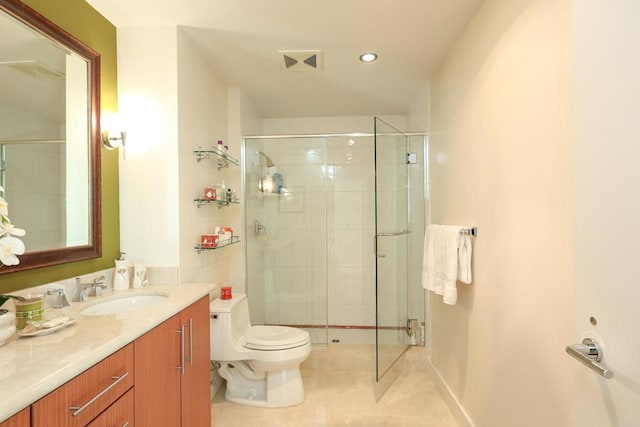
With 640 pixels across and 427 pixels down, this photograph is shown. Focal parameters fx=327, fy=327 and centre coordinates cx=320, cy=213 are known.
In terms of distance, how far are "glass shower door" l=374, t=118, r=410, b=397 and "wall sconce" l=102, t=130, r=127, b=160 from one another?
1565 millimetres

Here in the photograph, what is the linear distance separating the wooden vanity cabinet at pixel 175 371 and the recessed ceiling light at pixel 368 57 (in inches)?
71.8

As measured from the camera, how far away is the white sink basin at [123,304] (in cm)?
143

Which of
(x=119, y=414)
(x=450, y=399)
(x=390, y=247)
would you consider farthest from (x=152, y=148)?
(x=450, y=399)

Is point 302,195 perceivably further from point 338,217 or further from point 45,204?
point 45,204

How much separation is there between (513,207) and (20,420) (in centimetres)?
168

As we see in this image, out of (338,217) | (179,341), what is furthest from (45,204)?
(338,217)

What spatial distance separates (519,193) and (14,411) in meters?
1.66

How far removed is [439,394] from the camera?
2350 millimetres

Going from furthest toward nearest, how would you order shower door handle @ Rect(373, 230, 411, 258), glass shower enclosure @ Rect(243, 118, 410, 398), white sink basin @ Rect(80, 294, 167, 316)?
glass shower enclosure @ Rect(243, 118, 410, 398) < shower door handle @ Rect(373, 230, 411, 258) < white sink basin @ Rect(80, 294, 167, 316)

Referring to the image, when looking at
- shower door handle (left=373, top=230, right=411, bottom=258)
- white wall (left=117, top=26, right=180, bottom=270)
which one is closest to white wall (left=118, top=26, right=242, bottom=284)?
white wall (left=117, top=26, right=180, bottom=270)

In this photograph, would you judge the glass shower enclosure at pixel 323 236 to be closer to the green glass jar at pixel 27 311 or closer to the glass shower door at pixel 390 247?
the glass shower door at pixel 390 247

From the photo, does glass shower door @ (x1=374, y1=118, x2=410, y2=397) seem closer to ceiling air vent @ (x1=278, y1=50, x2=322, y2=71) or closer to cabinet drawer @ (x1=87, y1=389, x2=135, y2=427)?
ceiling air vent @ (x1=278, y1=50, x2=322, y2=71)

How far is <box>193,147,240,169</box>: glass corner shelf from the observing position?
2.13 m

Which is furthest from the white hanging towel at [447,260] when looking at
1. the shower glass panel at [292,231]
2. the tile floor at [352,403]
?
the shower glass panel at [292,231]
